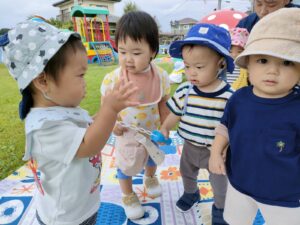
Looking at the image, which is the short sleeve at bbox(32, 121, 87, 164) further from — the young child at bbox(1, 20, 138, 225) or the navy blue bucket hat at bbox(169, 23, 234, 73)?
the navy blue bucket hat at bbox(169, 23, 234, 73)

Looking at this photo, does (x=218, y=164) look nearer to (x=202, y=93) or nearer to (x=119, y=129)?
(x=202, y=93)

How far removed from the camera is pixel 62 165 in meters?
1.03

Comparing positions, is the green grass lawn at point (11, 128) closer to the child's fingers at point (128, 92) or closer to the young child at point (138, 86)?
the young child at point (138, 86)

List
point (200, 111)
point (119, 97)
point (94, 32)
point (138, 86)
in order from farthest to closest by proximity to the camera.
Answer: point (94, 32) → point (138, 86) → point (200, 111) → point (119, 97)

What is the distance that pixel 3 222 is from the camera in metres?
1.64

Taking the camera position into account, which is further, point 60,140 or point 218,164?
point 218,164

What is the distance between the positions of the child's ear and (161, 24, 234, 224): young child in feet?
2.20

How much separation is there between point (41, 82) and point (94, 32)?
11950 millimetres

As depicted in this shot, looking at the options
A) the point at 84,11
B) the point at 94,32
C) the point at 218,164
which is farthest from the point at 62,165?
the point at 94,32

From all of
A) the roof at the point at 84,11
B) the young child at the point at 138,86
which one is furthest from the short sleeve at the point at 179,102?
the roof at the point at 84,11

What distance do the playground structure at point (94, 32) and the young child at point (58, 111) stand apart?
10305mm

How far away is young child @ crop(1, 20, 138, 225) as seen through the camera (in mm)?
929

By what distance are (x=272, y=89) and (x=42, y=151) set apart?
89 centimetres

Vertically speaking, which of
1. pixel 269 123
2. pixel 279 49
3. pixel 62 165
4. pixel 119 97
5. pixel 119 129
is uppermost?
pixel 279 49
